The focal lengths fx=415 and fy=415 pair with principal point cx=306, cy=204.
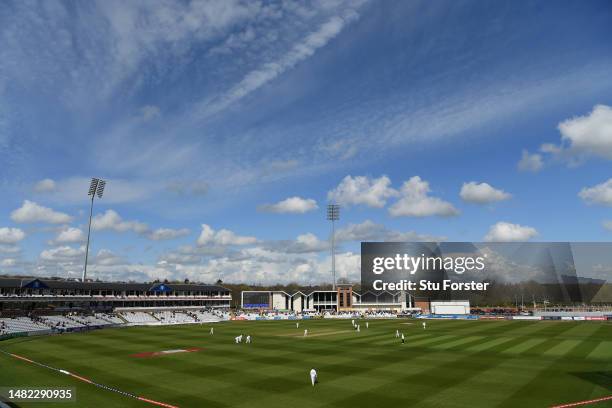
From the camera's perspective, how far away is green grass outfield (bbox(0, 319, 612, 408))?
26656 millimetres

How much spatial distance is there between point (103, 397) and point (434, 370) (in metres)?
25.7

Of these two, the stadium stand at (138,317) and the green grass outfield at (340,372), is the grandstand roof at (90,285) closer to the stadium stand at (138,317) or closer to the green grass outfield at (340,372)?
the stadium stand at (138,317)

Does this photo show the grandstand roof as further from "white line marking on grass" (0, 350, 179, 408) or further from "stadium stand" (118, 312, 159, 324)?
"white line marking on grass" (0, 350, 179, 408)

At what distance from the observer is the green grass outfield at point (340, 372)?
26656mm

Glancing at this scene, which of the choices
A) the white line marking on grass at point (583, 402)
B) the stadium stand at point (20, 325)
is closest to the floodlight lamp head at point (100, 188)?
the stadium stand at point (20, 325)

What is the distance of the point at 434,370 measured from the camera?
35.4 metres

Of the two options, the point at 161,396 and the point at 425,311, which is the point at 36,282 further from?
the point at 425,311

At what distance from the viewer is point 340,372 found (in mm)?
35062

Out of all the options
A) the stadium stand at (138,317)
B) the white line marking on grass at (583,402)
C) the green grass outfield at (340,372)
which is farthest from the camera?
the stadium stand at (138,317)

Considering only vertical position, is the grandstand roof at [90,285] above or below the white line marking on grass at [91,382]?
above

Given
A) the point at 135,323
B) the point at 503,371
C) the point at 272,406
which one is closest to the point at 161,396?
the point at 272,406

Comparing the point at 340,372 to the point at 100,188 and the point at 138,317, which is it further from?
the point at 100,188

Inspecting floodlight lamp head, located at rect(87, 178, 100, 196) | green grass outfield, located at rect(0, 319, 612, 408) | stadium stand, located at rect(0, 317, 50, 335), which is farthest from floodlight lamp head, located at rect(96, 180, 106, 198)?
green grass outfield, located at rect(0, 319, 612, 408)

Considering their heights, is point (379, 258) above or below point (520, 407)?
above
